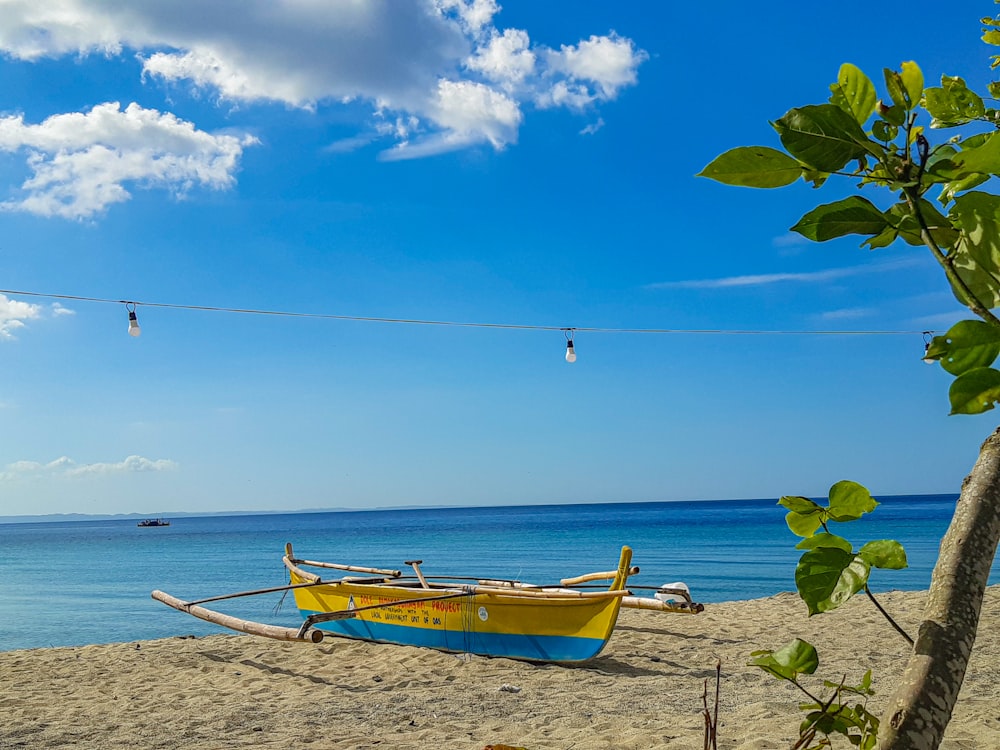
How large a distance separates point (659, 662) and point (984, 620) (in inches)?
156

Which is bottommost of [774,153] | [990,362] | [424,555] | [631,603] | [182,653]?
[424,555]

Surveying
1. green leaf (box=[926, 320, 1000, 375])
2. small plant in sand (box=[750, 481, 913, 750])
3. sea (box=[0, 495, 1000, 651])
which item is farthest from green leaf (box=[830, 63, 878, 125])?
sea (box=[0, 495, 1000, 651])

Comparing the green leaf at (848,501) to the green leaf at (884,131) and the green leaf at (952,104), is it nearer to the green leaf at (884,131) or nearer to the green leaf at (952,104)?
the green leaf at (884,131)

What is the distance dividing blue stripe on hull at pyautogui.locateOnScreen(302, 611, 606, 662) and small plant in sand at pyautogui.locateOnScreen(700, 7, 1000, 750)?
685 cm

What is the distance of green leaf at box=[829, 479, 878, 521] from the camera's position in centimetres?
63

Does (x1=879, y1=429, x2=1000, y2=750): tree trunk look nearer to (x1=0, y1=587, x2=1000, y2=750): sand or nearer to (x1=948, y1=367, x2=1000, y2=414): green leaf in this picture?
(x1=948, y1=367, x2=1000, y2=414): green leaf

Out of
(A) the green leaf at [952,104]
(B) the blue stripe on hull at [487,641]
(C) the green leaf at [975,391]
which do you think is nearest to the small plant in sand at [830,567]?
(C) the green leaf at [975,391]

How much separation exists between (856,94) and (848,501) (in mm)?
319

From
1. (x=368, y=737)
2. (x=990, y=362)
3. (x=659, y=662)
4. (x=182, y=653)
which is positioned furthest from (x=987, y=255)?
(x=182, y=653)

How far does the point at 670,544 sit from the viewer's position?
35.7 meters

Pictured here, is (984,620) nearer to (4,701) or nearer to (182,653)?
(182,653)

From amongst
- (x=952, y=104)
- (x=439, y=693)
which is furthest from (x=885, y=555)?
(x=439, y=693)

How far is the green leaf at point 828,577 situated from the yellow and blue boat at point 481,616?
6453mm

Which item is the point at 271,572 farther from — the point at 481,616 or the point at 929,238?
the point at 929,238
